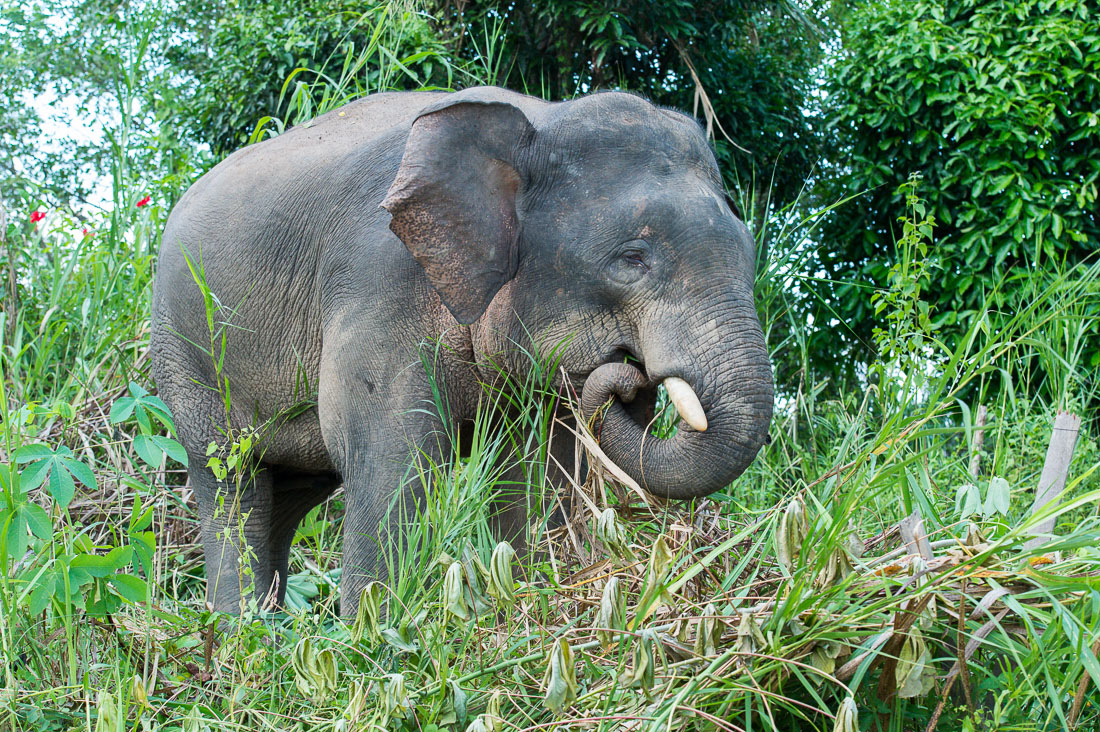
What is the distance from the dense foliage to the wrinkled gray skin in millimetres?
3384

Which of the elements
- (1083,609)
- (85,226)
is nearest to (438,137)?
(1083,609)

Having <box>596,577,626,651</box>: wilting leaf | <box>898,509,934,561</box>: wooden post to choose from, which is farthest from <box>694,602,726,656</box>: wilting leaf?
<box>898,509,934,561</box>: wooden post

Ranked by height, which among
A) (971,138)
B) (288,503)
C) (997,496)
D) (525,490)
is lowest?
(288,503)

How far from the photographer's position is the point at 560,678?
71.7 inches

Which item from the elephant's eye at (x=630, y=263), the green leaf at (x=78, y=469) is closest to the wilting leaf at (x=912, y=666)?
the elephant's eye at (x=630, y=263)

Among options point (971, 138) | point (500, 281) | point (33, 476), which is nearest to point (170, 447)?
point (33, 476)

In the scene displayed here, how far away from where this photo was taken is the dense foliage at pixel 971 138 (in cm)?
633

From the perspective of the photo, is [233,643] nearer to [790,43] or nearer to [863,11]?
[863,11]

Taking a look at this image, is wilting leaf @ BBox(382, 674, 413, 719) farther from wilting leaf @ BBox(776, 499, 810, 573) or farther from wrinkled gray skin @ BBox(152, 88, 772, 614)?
wrinkled gray skin @ BBox(152, 88, 772, 614)

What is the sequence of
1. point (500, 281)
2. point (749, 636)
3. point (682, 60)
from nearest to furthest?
point (749, 636)
point (500, 281)
point (682, 60)

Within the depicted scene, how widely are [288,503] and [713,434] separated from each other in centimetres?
188

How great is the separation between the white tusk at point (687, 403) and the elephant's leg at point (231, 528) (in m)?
1.57

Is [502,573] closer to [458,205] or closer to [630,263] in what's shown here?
[630,263]

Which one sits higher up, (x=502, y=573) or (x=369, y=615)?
(x=502, y=573)
